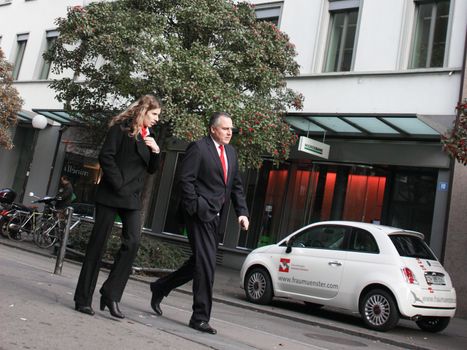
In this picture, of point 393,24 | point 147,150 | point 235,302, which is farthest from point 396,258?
point 393,24

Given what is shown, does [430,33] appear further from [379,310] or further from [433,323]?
[379,310]

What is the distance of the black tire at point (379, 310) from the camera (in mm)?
8469

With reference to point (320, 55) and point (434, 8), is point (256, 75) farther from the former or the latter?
point (434, 8)

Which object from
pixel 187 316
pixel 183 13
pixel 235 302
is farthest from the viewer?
pixel 183 13

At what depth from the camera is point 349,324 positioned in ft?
30.0

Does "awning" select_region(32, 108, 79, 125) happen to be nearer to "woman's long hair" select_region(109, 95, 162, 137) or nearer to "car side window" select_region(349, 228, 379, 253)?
"car side window" select_region(349, 228, 379, 253)

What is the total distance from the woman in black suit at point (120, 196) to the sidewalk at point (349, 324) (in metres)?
4.33

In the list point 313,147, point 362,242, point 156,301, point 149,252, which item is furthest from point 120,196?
point 313,147

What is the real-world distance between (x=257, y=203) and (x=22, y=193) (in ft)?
39.5

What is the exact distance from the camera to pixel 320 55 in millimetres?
16266

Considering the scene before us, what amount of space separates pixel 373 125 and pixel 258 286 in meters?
5.54

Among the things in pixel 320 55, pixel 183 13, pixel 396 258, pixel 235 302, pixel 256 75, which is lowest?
pixel 235 302

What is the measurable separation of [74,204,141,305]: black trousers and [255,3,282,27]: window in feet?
43.3

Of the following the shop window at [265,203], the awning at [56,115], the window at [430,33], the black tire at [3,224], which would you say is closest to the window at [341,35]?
the window at [430,33]
